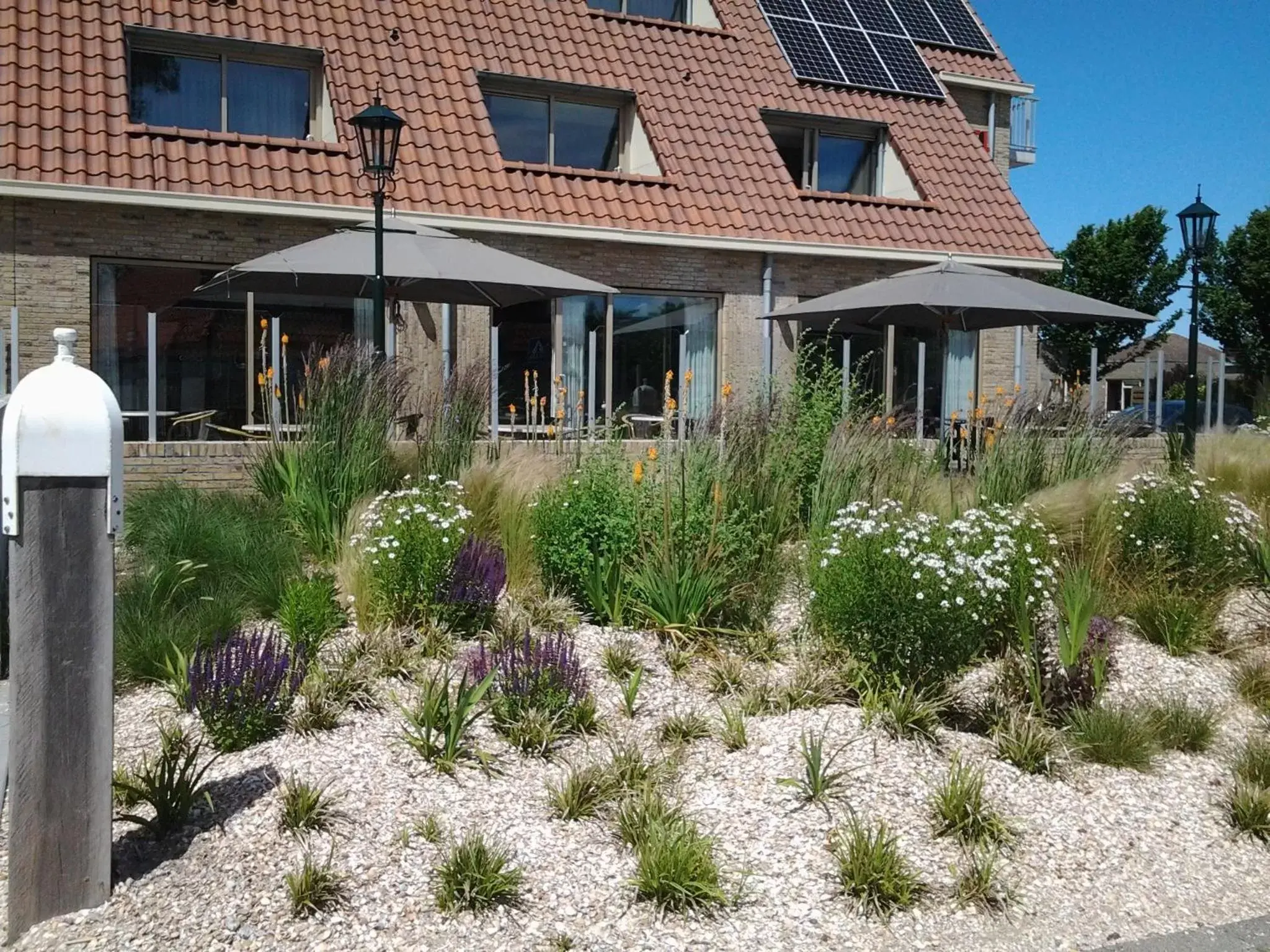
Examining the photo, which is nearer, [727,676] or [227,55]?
[727,676]

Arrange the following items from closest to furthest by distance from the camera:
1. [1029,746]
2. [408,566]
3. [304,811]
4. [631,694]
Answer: [304,811], [1029,746], [631,694], [408,566]

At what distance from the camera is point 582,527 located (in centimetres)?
662

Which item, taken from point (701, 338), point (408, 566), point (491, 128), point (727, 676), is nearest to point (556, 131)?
point (491, 128)

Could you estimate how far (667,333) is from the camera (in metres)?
16.8

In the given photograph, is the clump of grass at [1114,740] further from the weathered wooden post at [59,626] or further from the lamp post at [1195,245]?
the lamp post at [1195,245]

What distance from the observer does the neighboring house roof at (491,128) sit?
14.0m

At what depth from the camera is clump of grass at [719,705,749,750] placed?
505 centimetres

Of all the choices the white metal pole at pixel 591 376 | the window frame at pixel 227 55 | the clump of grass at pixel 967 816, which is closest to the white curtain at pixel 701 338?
the white metal pole at pixel 591 376

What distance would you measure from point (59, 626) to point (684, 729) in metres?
2.54

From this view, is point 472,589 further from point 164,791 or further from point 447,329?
point 447,329

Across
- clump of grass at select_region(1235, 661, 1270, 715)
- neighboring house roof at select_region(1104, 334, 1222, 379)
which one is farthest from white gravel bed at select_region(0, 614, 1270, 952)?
neighboring house roof at select_region(1104, 334, 1222, 379)

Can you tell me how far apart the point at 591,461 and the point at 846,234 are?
1096 cm

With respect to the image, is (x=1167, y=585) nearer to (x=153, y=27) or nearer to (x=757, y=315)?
(x=757, y=315)

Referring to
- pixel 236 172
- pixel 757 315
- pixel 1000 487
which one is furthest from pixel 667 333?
pixel 1000 487
